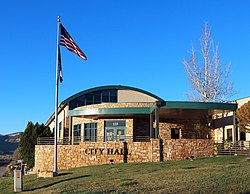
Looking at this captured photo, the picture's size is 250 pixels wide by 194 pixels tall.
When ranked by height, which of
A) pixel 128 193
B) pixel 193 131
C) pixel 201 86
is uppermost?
pixel 201 86

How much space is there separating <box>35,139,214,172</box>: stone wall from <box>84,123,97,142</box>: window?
4842 millimetres

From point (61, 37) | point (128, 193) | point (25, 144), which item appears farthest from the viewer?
point (25, 144)

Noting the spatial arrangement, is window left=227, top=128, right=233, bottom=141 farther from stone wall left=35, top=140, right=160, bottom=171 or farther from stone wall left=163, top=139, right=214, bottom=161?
stone wall left=35, top=140, right=160, bottom=171

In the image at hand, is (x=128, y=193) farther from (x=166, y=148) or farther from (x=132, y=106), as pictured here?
(x=132, y=106)

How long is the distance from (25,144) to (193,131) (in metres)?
17.8

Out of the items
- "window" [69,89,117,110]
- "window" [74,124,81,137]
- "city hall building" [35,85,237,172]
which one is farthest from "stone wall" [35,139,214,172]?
"window" [69,89,117,110]

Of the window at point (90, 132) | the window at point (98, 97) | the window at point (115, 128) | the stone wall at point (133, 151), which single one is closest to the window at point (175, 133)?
the window at point (115, 128)

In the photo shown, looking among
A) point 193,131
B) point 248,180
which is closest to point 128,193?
point 248,180

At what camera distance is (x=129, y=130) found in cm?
3316

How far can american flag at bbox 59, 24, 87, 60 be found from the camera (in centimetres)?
2252

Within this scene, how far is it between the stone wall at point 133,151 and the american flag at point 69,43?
26.1ft

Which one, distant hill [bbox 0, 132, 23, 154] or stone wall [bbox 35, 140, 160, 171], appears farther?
distant hill [bbox 0, 132, 23, 154]

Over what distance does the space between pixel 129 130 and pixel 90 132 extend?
3.72 meters

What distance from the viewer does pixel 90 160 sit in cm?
2809
